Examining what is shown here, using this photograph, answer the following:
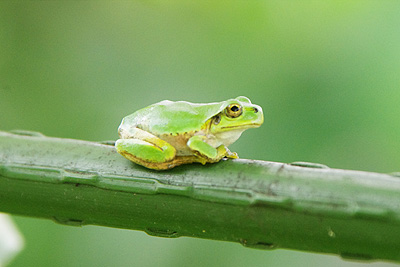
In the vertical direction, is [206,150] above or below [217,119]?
below

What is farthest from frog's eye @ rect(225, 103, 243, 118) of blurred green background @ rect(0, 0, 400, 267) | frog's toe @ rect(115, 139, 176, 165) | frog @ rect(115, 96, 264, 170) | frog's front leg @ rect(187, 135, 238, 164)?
blurred green background @ rect(0, 0, 400, 267)

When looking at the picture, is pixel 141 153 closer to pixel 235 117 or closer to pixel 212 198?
pixel 212 198

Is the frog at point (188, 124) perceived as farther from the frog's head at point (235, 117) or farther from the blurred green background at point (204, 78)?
the blurred green background at point (204, 78)

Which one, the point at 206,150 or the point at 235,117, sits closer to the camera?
the point at 206,150

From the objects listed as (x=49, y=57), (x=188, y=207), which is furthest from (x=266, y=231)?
(x=49, y=57)

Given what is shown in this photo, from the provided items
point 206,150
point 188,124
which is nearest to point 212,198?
point 206,150

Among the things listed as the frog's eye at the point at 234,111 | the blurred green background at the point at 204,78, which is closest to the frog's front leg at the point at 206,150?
the frog's eye at the point at 234,111
